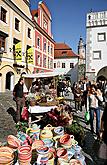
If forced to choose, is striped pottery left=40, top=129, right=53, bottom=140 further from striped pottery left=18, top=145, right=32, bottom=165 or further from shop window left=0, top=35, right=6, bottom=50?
shop window left=0, top=35, right=6, bottom=50

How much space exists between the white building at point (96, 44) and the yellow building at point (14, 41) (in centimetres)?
686

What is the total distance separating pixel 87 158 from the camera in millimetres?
5488

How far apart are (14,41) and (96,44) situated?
10.2 m

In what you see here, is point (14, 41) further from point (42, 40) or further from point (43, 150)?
point (43, 150)

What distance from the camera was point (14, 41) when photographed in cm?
2133

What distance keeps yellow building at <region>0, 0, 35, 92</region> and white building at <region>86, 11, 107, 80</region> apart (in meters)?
6.86

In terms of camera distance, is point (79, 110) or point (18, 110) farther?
point (79, 110)

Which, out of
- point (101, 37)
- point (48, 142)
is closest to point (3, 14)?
point (101, 37)

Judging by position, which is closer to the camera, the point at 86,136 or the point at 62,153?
the point at 62,153

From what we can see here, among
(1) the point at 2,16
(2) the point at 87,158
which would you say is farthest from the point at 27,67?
(2) the point at 87,158

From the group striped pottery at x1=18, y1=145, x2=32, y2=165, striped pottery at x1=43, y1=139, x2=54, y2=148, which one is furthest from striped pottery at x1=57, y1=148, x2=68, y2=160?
striped pottery at x1=18, y1=145, x2=32, y2=165

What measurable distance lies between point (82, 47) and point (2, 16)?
19.4m

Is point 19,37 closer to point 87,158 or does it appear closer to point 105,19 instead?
point 105,19

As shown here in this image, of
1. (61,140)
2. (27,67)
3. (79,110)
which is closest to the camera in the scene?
(61,140)
